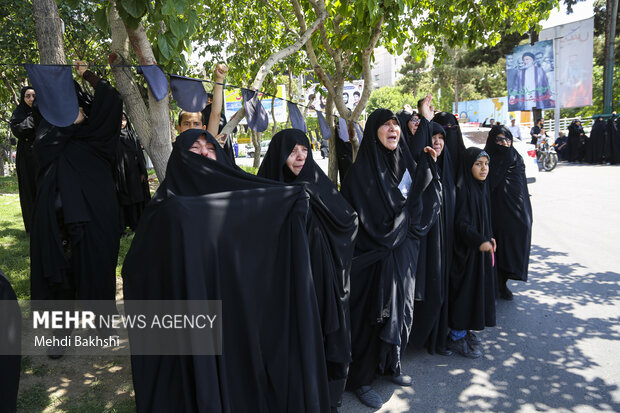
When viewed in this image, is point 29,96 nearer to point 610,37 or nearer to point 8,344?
point 8,344

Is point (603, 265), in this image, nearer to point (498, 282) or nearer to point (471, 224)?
point (498, 282)

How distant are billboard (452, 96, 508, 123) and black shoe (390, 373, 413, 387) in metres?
30.7

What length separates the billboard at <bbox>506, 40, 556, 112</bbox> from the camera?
18.2 metres

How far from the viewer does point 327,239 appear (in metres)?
2.63

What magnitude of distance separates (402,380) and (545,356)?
1.16 meters

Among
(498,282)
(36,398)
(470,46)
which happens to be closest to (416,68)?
(470,46)

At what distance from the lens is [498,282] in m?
4.59

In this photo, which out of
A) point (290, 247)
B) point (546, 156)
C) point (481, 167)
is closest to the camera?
point (290, 247)

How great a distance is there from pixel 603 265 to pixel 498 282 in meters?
1.75

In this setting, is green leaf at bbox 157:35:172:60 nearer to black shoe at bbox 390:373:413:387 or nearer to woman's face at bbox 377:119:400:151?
woman's face at bbox 377:119:400:151

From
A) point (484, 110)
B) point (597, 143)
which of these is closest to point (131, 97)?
point (597, 143)

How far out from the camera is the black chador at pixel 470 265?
3545mm

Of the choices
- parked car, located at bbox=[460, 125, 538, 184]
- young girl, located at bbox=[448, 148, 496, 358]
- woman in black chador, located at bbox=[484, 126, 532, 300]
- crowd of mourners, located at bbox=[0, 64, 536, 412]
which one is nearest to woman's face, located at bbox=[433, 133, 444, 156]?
crowd of mourners, located at bbox=[0, 64, 536, 412]

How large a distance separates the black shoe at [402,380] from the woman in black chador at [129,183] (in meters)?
3.07
